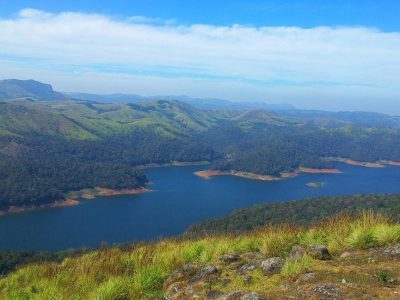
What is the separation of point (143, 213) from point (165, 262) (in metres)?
121

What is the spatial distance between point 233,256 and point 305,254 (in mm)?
→ 1836

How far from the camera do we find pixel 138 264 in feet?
36.1

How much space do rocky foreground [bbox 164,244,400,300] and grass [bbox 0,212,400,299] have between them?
0.28ft

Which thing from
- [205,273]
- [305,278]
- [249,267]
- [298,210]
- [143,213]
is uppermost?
[305,278]

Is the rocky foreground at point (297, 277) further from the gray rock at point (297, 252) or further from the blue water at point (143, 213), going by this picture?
the blue water at point (143, 213)

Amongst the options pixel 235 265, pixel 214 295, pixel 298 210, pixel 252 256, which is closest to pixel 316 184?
pixel 298 210

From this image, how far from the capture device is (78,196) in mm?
160000

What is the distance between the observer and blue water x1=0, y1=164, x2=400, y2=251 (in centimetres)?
10194

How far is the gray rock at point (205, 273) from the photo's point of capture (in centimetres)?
924

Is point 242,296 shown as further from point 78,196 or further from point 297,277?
point 78,196

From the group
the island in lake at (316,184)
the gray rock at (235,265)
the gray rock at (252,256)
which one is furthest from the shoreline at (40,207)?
the gray rock at (235,265)

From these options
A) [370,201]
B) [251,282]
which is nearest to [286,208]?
[370,201]

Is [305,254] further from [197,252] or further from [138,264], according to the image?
[138,264]

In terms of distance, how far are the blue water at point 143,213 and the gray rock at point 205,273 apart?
8553 centimetres
